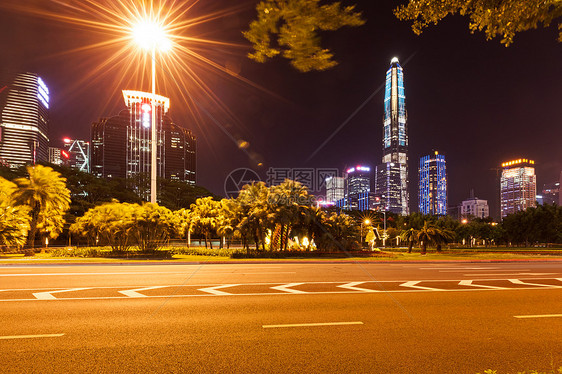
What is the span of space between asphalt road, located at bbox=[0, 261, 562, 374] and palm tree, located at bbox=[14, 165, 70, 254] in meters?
22.6

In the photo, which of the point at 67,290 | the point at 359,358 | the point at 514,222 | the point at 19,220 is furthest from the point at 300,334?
the point at 514,222

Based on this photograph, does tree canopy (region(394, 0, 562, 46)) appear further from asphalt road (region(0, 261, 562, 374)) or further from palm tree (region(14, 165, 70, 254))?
palm tree (region(14, 165, 70, 254))

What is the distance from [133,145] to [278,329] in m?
186

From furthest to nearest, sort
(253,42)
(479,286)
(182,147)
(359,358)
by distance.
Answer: (182,147) → (479,286) → (359,358) → (253,42)

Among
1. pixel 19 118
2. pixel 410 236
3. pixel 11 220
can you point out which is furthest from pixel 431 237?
pixel 19 118

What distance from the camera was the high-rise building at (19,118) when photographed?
622 ft

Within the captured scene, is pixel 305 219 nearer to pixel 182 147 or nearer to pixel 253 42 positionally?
pixel 253 42

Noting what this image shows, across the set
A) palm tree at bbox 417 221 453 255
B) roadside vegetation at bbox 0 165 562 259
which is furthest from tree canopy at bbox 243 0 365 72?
palm tree at bbox 417 221 453 255

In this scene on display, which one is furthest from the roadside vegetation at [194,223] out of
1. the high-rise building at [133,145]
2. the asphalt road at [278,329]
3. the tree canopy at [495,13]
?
the high-rise building at [133,145]

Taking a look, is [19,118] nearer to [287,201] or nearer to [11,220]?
[11,220]

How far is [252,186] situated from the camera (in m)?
31.5

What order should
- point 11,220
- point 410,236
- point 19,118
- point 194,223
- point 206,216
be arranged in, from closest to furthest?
point 11,220
point 194,223
point 206,216
point 410,236
point 19,118

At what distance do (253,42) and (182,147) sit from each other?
7377 inches

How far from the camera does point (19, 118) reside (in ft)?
637
